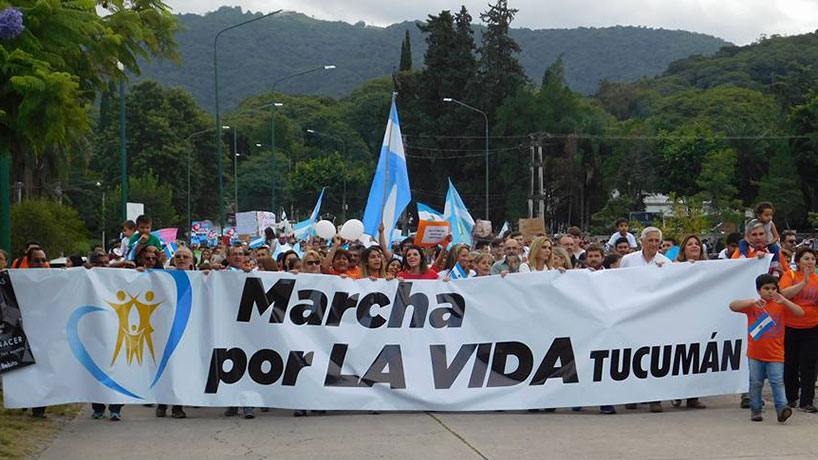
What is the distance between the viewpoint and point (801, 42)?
166 metres

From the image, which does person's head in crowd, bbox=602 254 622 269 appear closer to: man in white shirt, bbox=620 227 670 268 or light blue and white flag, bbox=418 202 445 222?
man in white shirt, bbox=620 227 670 268

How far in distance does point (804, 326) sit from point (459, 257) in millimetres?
4466

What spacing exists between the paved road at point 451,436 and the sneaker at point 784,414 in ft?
0.28

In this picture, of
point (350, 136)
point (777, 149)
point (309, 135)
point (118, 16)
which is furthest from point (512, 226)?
point (118, 16)

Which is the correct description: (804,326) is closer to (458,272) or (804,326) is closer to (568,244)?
(458,272)

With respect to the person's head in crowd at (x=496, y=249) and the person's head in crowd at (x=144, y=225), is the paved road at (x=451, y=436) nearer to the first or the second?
the person's head in crowd at (x=144, y=225)

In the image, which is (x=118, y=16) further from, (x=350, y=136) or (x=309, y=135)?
(x=309, y=135)

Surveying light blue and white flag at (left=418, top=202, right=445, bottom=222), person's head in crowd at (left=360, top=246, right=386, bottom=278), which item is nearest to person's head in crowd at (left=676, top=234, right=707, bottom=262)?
person's head in crowd at (left=360, top=246, right=386, bottom=278)

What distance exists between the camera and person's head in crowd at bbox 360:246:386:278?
11.6m

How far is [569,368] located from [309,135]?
132m

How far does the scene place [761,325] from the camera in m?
10.2

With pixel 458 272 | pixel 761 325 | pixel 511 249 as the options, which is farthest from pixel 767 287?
pixel 458 272

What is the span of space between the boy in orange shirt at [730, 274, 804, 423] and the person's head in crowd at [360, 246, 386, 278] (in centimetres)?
344

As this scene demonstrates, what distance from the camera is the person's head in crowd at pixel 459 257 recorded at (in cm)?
1372
